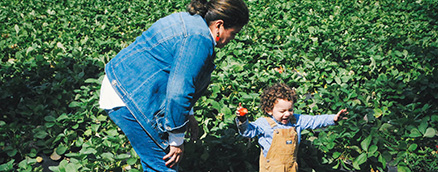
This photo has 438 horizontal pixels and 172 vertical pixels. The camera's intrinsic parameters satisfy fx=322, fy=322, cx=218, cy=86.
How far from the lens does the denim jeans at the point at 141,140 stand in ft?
5.12

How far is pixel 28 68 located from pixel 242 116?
320cm

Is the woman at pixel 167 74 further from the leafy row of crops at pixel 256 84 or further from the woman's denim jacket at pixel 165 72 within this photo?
the leafy row of crops at pixel 256 84

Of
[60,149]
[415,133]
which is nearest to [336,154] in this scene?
[415,133]

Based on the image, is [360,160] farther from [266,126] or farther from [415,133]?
[266,126]

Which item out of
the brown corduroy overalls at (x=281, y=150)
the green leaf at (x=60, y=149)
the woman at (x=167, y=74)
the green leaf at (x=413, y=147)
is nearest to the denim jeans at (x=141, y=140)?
the woman at (x=167, y=74)

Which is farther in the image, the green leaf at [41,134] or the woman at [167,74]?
the green leaf at [41,134]

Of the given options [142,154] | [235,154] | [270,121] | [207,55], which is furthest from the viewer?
[235,154]

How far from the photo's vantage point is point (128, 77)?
1.51 meters

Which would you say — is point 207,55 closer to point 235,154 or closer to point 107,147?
point 235,154

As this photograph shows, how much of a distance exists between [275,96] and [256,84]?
4.94 feet

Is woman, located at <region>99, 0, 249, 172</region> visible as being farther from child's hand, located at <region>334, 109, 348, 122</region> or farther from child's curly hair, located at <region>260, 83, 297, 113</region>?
child's hand, located at <region>334, 109, 348, 122</region>

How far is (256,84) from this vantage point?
3.61 metres

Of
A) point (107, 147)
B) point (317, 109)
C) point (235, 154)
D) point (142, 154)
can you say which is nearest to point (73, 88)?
point (107, 147)

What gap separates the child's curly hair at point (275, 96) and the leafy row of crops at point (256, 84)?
522 mm
